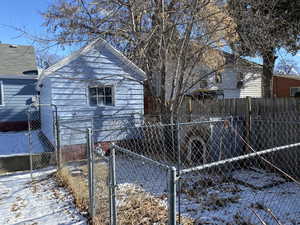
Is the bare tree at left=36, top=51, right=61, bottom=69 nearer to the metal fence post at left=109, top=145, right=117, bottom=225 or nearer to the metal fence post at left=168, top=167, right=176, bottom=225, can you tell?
the metal fence post at left=109, top=145, right=117, bottom=225

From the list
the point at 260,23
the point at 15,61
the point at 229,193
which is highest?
the point at 260,23

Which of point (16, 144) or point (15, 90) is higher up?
point (15, 90)

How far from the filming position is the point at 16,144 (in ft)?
29.8

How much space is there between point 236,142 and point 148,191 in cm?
314

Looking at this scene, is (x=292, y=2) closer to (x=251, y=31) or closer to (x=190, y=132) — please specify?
(x=251, y=31)

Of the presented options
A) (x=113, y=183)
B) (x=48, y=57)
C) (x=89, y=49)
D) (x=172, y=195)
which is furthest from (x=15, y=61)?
(x=172, y=195)

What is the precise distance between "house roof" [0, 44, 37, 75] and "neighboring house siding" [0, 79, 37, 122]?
1.85 feet

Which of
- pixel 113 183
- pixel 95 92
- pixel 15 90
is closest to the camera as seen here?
pixel 113 183

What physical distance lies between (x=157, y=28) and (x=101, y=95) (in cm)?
303

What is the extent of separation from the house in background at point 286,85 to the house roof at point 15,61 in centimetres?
2184

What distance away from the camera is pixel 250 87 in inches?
814

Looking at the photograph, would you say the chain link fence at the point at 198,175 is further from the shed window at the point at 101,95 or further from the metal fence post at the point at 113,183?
the shed window at the point at 101,95

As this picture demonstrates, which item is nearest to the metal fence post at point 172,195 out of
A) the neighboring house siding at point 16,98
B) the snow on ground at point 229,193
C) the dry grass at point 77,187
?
the snow on ground at point 229,193

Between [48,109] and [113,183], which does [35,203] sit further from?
[48,109]
